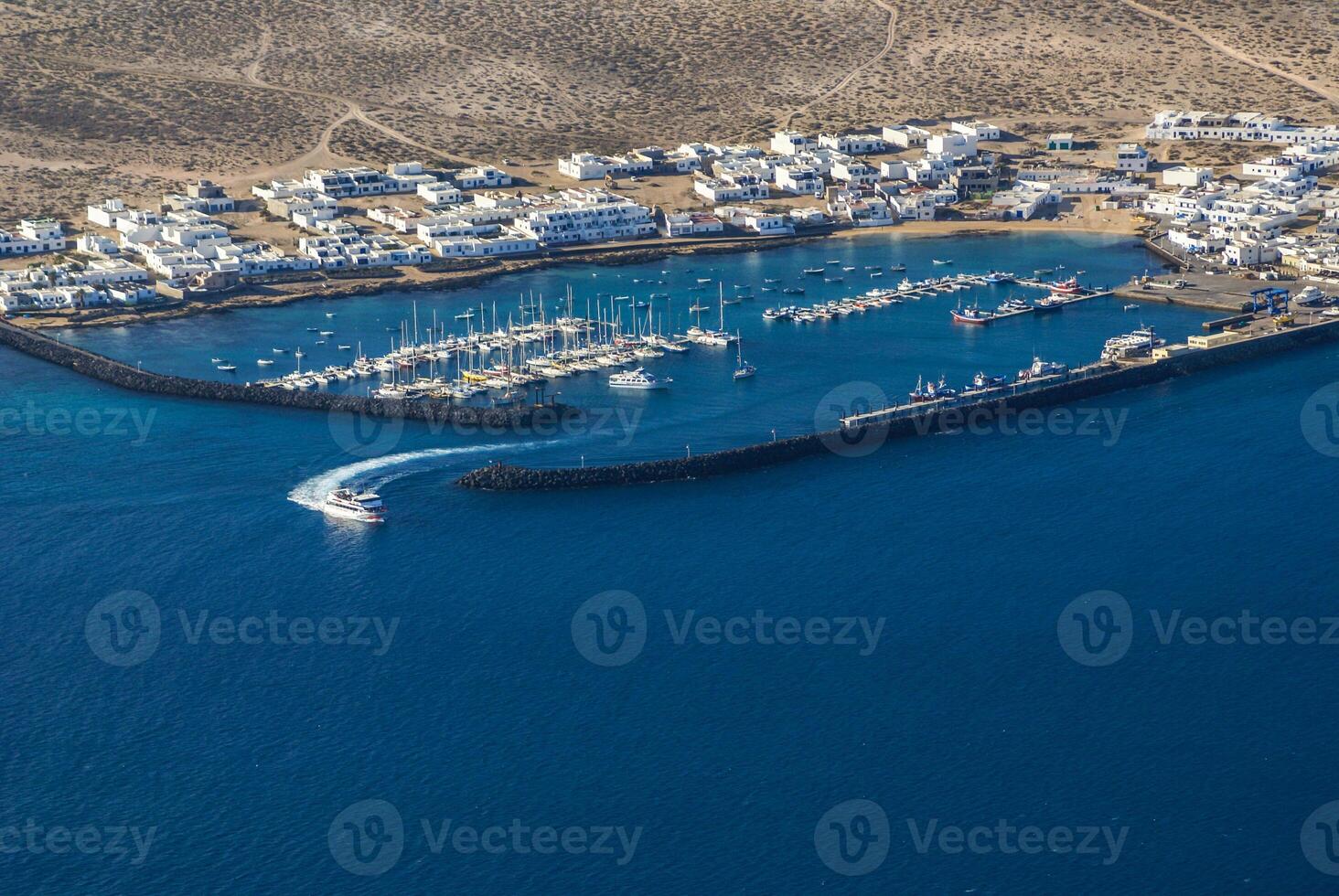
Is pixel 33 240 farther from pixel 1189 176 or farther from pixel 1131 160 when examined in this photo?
pixel 1189 176

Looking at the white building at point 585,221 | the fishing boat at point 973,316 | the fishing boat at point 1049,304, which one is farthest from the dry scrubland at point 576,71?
the fishing boat at point 973,316

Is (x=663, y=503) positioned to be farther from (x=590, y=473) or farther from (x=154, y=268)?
(x=154, y=268)

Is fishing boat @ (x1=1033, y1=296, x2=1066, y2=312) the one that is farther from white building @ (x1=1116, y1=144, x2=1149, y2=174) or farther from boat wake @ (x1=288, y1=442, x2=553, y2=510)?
boat wake @ (x1=288, y1=442, x2=553, y2=510)

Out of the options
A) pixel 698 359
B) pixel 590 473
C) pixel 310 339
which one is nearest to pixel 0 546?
pixel 590 473

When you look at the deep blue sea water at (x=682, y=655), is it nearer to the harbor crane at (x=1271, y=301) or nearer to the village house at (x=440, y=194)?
the harbor crane at (x=1271, y=301)

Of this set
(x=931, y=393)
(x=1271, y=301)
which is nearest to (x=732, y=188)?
(x=1271, y=301)

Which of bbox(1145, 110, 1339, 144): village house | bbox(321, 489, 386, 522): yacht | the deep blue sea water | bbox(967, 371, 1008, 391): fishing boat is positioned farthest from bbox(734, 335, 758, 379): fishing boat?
bbox(1145, 110, 1339, 144): village house
